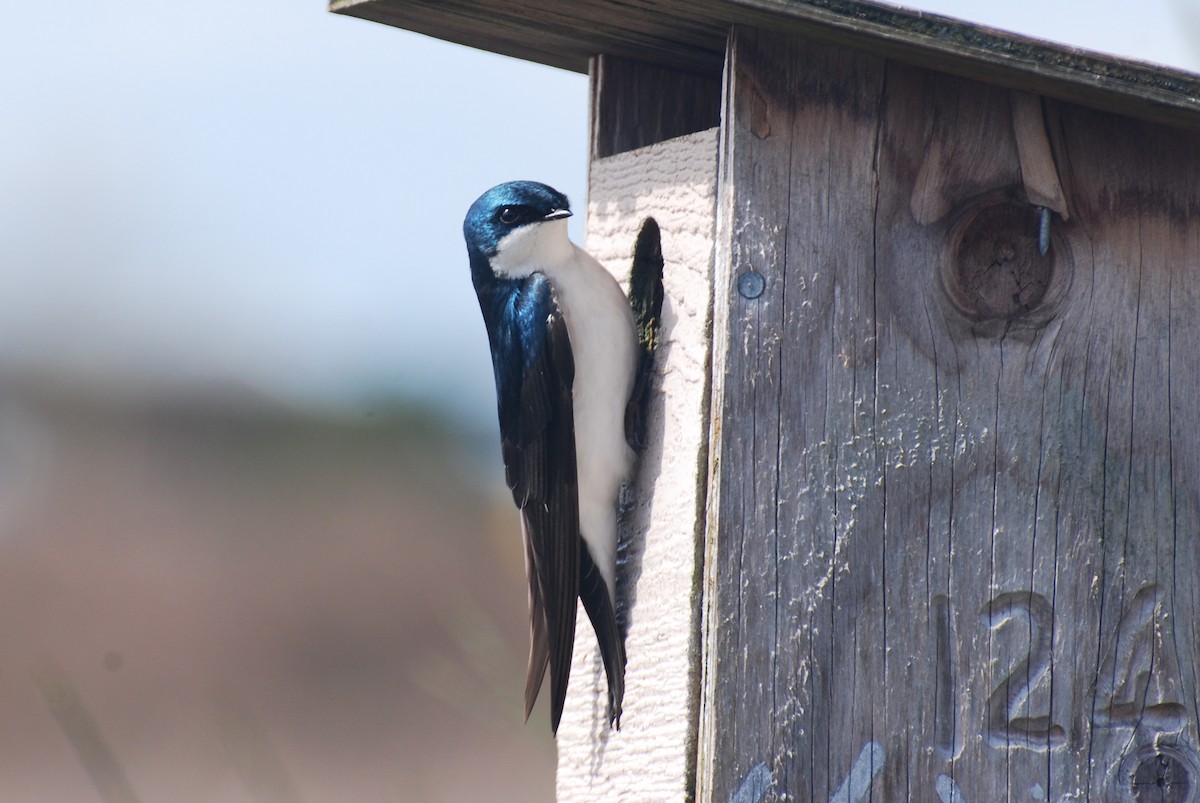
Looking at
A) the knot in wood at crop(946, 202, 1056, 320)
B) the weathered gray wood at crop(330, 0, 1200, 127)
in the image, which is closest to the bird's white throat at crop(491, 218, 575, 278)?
the weathered gray wood at crop(330, 0, 1200, 127)

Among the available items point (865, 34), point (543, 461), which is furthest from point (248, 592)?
point (865, 34)

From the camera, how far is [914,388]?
1719mm

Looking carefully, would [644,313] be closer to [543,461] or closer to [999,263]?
[543,461]

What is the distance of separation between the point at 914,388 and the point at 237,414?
9885mm

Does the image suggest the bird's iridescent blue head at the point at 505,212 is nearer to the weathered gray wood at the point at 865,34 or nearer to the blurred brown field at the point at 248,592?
the weathered gray wood at the point at 865,34

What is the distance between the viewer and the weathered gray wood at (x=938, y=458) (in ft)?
5.48

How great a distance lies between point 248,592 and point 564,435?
267 inches

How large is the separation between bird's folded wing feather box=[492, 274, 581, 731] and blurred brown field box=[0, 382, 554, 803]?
292 centimetres

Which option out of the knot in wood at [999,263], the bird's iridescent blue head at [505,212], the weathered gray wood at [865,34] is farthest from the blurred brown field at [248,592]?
the knot in wood at [999,263]

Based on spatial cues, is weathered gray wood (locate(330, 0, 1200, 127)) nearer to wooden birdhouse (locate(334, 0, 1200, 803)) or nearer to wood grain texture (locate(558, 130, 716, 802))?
wooden birdhouse (locate(334, 0, 1200, 803))

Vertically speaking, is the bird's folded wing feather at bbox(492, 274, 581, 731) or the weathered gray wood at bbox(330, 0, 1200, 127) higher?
the weathered gray wood at bbox(330, 0, 1200, 127)

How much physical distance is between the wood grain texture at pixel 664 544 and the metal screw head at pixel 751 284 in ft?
0.40

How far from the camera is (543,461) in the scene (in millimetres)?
2098

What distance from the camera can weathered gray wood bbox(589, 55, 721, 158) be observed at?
2.18 meters
